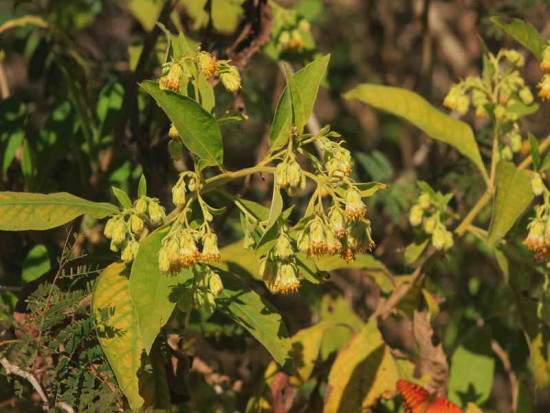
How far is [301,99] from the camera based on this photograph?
168 centimetres

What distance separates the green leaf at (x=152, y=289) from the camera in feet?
5.20

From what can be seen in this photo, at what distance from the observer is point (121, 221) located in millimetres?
1693

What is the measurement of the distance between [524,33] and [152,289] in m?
1.17

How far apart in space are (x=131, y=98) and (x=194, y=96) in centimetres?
62

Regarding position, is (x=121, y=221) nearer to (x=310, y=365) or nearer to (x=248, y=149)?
(x=310, y=365)

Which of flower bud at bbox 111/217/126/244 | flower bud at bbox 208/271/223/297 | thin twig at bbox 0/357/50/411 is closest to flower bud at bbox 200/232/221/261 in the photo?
flower bud at bbox 208/271/223/297

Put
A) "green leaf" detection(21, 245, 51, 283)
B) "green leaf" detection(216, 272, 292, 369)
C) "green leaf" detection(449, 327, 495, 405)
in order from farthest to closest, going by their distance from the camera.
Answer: "green leaf" detection(449, 327, 495, 405) < "green leaf" detection(21, 245, 51, 283) < "green leaf" detection(216, 272, 292, 369)

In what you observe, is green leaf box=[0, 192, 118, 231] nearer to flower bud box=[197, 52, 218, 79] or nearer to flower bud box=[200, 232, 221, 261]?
flower bud box=[200, 232, 221, 261]

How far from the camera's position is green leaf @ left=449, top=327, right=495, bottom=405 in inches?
100

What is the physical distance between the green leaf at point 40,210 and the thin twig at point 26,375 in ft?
0.95

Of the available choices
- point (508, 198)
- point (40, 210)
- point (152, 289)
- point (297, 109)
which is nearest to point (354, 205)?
point (297, 109)

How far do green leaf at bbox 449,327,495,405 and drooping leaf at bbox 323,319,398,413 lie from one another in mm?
332

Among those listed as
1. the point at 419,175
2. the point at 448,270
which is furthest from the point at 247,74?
the point at 448,270

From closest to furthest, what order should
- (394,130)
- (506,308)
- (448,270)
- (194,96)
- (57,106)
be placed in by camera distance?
(194,96) → (57,106) → (506,308) → (448,270) → (394,130)
